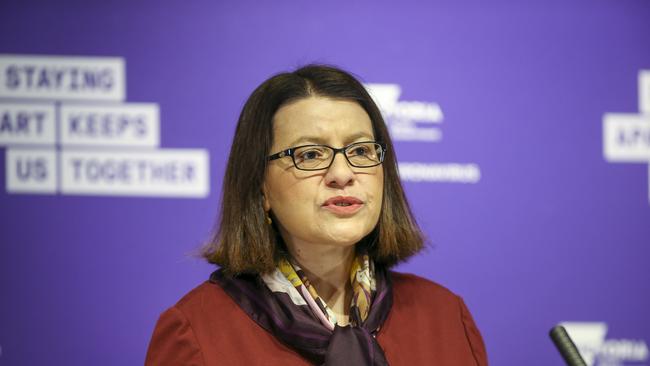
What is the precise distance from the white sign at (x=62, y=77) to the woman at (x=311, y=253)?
3.29 feet

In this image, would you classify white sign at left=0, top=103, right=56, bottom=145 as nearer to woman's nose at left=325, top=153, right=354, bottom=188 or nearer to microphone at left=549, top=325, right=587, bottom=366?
woman's nose at left=325, top=153, right=354, bottom=188

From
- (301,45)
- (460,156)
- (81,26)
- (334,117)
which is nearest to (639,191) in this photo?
(460,156)

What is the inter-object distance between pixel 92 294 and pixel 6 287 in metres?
0.29

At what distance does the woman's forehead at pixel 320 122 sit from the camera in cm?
154

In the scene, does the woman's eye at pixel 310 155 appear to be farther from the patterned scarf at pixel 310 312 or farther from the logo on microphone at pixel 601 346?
the logo on microphone at pixel 601 346

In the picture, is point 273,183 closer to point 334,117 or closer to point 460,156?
point 334,117

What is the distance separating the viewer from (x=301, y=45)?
102 inches

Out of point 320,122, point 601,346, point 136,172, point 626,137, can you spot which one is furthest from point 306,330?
point 626,137

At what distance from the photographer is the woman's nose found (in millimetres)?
1502

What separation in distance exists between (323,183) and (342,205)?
63 millimetres

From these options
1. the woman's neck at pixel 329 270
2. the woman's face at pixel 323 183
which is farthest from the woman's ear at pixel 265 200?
the woman's neck at pixel 329 270

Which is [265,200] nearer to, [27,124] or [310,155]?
[310,155]

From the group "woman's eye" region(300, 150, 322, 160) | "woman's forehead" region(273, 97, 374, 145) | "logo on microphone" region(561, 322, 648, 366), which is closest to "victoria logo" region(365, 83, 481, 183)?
"logo on microphone" region(561, 322, 648, 366)

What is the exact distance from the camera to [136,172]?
2.46 meters
